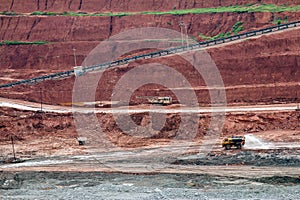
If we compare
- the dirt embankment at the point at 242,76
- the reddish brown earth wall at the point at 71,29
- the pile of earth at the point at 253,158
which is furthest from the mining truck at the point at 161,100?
the reddish brown earth wall at the point at 71,29

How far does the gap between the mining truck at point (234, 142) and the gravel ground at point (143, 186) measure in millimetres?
7711

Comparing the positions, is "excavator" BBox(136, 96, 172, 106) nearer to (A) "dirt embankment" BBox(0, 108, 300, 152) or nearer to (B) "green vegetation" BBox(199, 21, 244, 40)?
(A) "dirt embankment" BBox(0, 108, 300, 152)

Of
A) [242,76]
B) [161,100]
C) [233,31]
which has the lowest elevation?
[161,100]

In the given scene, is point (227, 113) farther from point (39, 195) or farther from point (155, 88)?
point (39, 195)

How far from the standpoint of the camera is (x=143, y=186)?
5297cm

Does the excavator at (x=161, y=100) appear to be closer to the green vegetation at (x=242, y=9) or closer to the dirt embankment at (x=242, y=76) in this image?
the dirt embankment at (x=242, y=76)

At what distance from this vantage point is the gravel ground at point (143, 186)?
4981 cm

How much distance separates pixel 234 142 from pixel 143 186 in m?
12.2

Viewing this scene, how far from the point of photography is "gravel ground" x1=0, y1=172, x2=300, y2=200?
49.8m

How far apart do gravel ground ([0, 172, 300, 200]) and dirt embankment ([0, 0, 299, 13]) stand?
60822mm

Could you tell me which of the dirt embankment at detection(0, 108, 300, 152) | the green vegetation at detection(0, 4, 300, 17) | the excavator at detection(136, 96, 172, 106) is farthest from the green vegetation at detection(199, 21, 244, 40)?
the dirt embankment at detection(0, 108, 300, 152)

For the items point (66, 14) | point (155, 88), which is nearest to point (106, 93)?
point (155, 88)

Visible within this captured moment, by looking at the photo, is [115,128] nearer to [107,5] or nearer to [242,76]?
[242,76]

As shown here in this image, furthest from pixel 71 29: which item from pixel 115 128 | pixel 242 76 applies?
pixel 115 128
